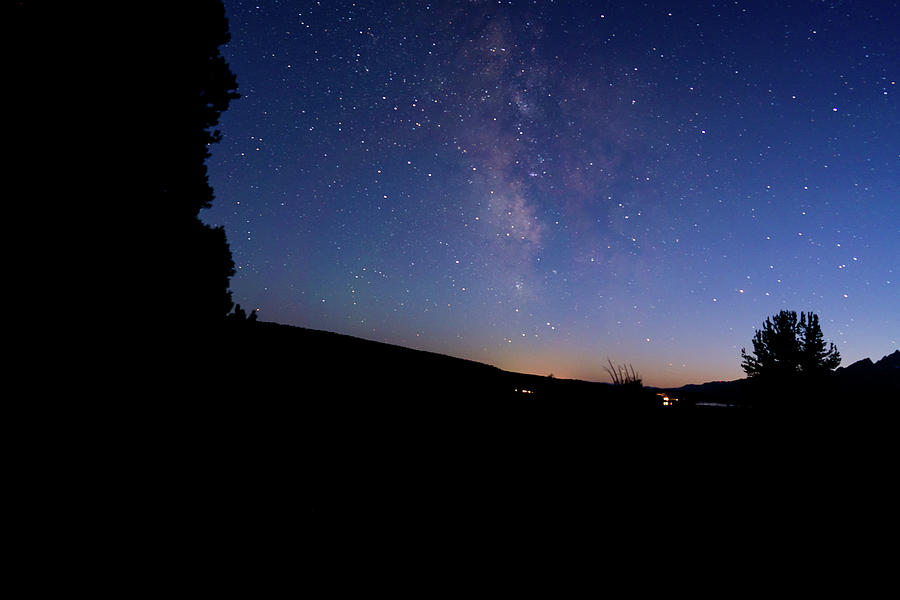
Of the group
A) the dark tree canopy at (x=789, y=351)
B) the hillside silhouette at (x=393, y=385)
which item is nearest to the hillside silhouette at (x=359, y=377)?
the hillside silhouette at (x=393, y=385)

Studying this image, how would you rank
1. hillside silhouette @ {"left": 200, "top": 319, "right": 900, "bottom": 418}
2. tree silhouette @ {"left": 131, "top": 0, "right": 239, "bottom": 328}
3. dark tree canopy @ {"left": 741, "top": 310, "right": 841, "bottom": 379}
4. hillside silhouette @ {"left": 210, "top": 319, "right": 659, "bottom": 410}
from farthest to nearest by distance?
dark tree canopy @ {"left": 741, "top": 310, "right": 841, "bottom": 379}
tree silhouette @ {"left": 131, "top": 0, "right": 239, "bottom": 328}
hillside silhouette @ {"left": 210, "top": 319, "right": 659, "bottom": 410}
hillside silhouette @ {"left": 200, "top": 319, "right": 900, "bottom": 418}

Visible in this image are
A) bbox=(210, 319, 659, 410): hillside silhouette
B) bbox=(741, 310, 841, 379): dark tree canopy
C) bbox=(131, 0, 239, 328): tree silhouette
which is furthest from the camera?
bbox=(741, 310, 841, 379): dark tree canopy

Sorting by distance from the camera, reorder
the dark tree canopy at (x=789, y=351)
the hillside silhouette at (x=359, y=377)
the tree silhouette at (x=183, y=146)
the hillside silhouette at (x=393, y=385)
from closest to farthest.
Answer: the hillside silhouette at (x=393, y=385)
the hillside silhouette at (x=359, y=377)
the tree silhouette at (x=183, y=146)
the dark tree canopy at (x=789, y=351)

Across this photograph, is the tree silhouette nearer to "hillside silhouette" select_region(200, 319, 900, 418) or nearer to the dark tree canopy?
"hillside silhouette" select_region(200, 319, 900, 418)

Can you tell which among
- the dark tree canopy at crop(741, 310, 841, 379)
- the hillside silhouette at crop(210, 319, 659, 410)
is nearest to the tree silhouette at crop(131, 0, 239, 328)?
the hillside silhouette at crop(210, 319, 659, 410)

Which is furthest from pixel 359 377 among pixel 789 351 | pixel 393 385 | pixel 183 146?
pixel 789 351

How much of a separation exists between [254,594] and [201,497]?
3.85ft

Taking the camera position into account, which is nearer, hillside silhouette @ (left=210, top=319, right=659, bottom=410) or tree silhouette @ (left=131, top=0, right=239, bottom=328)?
hillside silhouette @ (left=210, top=319, right=659, bottom=410)

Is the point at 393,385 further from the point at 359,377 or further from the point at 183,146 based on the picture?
the point at 183,146

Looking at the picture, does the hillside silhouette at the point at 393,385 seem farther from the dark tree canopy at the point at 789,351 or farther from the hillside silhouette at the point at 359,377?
the dark tree canopy at the point at 789,351

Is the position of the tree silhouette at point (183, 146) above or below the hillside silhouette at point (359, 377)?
above

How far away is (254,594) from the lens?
102 inches

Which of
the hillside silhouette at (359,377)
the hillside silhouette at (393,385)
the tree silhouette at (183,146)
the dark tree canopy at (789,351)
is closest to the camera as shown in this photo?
the hillside silhouette at (393,385)

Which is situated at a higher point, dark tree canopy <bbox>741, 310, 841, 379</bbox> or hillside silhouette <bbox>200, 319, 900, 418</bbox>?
dark tree canopy <bbox>741, 310, 841, 379</bbox>
